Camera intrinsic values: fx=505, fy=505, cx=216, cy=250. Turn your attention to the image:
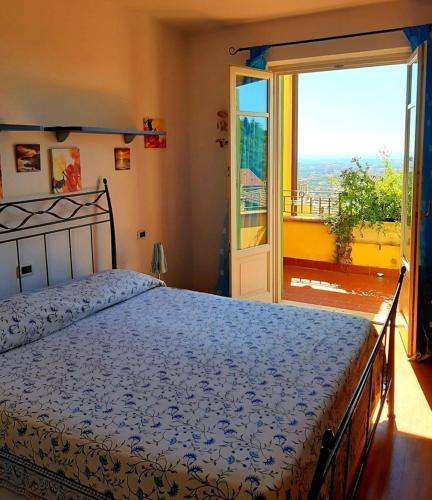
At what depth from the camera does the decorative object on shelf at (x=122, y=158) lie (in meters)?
4.10

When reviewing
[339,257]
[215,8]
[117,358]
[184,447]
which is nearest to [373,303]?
[339,257]

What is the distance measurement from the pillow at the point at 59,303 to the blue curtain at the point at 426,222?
2.12m

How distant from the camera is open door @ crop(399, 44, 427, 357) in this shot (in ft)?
12.1

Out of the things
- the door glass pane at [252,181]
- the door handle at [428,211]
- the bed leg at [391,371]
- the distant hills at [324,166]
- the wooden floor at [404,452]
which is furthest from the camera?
the distant hills at [324,166]

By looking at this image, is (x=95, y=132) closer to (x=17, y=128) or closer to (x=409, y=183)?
(x=17, y=128)

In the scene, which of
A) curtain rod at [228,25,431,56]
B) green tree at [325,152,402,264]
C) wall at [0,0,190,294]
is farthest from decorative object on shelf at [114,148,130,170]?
green tree at [325,152,402,264]

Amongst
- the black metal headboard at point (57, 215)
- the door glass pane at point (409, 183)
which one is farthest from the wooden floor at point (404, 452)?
the black metal headboard at point (57, 215)

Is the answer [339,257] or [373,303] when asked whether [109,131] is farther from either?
[339,257]

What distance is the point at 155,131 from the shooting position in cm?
447

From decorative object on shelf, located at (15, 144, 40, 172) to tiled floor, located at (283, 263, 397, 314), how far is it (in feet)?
10.4

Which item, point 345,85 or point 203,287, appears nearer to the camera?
point 203,287

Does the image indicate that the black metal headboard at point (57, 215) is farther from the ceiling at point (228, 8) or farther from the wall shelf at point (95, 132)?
the ceiling at point (228, 8)

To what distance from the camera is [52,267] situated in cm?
359

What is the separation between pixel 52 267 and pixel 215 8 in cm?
241
